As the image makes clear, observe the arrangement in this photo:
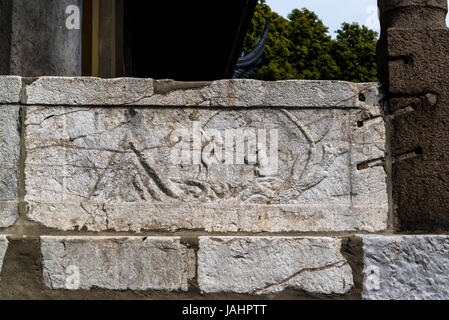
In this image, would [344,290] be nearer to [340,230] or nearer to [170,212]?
[340,230]

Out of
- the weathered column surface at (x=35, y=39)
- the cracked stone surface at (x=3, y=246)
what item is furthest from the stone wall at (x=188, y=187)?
the weathered column surface at (x=35, y=39)

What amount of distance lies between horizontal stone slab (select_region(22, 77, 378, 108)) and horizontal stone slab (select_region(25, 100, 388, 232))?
4 cm

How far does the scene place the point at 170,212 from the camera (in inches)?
103

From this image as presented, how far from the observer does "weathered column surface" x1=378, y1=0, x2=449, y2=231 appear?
262 cm

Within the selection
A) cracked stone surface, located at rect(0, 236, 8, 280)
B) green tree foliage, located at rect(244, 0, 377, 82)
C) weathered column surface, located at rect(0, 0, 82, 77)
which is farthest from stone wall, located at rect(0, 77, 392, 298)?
green tree foliage, located at rect(244, 0, 377, 82)

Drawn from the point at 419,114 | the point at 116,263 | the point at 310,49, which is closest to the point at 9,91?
the point at 116,263

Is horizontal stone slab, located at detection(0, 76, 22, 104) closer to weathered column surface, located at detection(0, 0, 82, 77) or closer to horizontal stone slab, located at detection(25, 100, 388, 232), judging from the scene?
horizontal stone slab, located at detection(25, 100, 388, 232)

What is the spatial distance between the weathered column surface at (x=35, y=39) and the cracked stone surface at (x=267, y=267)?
4.74 feet

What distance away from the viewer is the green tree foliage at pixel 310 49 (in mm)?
18750

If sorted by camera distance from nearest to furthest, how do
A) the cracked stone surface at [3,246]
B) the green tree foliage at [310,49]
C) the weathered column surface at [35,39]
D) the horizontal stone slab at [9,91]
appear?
the cracked stone surface at [3,246] < the horizontal stone slab at [9,91] < the weathered column surface at [35,39] < the green tree foliage at [310,49]

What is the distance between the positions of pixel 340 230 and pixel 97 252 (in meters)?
1.07

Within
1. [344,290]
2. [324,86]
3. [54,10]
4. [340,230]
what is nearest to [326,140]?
[324,86]

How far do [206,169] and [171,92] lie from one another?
39 centimetres

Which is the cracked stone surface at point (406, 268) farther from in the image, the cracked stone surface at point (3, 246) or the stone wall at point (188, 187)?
the cracked stone surface at point (3, 246)
